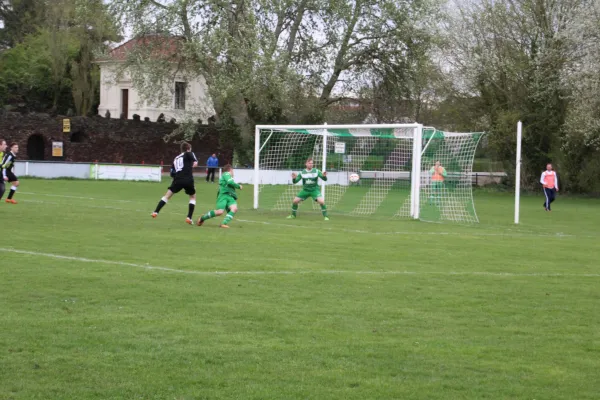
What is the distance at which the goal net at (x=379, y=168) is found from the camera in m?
24.9

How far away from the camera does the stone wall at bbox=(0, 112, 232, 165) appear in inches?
2176

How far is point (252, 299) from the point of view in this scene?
9.51 metres

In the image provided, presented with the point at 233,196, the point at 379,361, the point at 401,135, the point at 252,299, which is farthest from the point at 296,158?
the point at 379,361

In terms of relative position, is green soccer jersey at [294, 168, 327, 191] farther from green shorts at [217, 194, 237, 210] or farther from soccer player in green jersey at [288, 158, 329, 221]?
green shorts at [217, 194, 237, 210]

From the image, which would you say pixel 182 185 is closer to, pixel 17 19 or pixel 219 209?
pixel 219 209

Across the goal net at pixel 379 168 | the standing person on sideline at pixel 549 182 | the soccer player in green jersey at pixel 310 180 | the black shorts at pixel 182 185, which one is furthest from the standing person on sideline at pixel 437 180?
the black shorts at pixel 182 185

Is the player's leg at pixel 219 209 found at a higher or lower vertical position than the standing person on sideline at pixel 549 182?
lower

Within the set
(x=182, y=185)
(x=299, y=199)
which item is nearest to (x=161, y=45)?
(x=299, y=199)

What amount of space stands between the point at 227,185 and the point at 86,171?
1028 inches

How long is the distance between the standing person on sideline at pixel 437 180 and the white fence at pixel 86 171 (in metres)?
20.2

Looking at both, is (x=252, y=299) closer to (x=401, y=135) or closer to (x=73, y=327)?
(x=73, y=327)

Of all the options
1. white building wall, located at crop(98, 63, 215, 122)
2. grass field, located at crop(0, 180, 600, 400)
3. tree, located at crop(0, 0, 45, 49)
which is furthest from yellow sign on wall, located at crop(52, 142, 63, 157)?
grass field, located at crop(0, 180, 600, 400)

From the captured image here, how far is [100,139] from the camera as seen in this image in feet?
190

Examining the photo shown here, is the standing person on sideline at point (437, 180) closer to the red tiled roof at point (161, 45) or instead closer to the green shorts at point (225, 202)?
the green shorts at point (225, 202)
